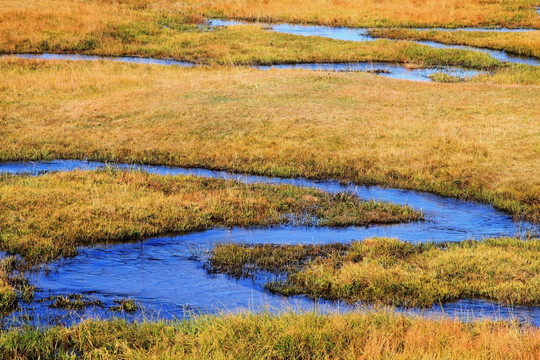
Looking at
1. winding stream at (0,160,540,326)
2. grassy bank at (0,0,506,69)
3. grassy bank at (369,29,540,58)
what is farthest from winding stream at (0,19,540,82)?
winding stream at (0,160,540,326)

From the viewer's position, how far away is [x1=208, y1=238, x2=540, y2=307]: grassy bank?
11.6 meters

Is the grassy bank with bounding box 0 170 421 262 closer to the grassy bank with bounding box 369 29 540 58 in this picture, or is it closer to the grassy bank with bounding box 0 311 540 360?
the grassy bank with bounding box 0 311 540 360

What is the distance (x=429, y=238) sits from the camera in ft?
48.6

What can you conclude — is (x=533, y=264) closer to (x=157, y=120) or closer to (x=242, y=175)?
(x=242, y=175)

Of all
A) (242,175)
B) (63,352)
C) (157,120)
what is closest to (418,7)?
(157,120)

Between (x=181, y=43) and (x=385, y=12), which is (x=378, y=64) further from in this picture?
(x=385, y=12)

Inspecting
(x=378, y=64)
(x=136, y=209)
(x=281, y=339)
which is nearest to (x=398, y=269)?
(x=281, y=339)

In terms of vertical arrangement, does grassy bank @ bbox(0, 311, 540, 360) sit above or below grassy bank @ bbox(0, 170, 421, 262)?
above

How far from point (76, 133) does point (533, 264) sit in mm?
16885

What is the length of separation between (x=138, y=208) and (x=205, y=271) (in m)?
3.70

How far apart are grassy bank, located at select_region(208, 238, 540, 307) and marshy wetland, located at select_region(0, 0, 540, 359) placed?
5 cm

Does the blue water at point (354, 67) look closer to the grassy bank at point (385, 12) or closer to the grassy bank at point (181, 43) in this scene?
the grassy bank at point (181, 43)

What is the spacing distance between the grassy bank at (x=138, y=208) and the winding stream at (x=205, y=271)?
0.42 metres

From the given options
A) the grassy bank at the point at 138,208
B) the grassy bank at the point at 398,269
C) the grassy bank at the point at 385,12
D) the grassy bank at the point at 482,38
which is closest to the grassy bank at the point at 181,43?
the grassy bank at the point at 482,38
